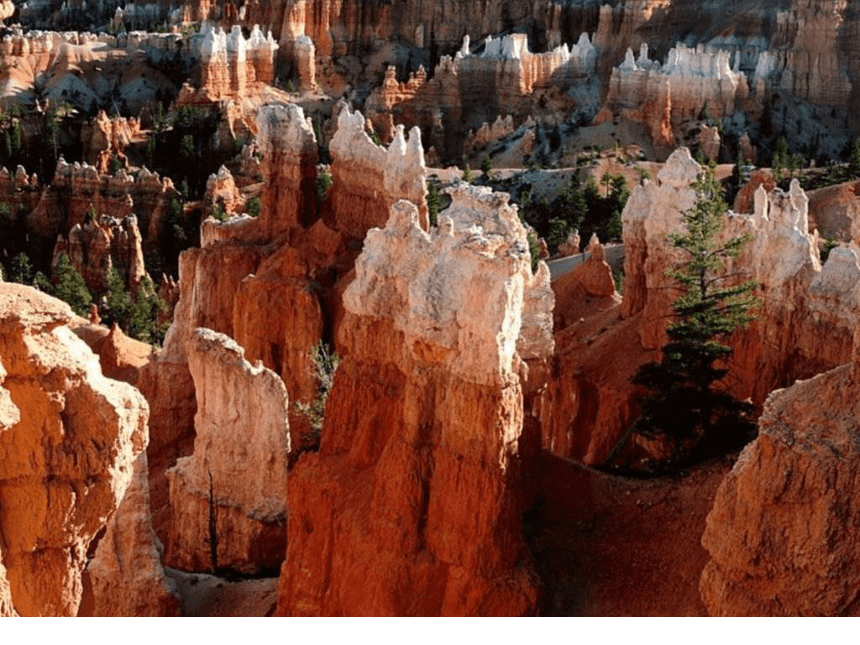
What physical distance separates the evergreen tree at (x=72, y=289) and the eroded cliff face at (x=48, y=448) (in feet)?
102

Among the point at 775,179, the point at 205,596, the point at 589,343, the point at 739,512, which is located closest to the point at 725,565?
the point at 739,512

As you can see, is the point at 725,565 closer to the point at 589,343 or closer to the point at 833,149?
the point at 589,343

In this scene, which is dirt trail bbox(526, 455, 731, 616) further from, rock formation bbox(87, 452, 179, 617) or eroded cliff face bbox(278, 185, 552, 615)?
rock formation bbox(87, 452, 179, 617)

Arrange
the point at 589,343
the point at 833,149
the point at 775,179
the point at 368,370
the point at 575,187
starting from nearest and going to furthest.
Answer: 1. the point at 368,370
2. the point at 589,343
3. the point at 775,179
4. the point at 575,187
5. the point at 833,149

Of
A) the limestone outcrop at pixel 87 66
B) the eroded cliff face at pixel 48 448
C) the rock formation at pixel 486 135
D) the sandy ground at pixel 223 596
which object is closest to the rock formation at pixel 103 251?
the limestone outcrop at pixel 87 66

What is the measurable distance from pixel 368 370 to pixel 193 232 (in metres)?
34.2

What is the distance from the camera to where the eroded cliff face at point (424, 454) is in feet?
45.8

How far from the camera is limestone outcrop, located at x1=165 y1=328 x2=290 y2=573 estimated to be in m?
18.4

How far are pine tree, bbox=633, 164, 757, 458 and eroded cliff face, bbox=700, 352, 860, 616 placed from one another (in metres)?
6.34

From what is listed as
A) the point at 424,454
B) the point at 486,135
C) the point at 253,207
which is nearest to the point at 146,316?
the point at 253,207

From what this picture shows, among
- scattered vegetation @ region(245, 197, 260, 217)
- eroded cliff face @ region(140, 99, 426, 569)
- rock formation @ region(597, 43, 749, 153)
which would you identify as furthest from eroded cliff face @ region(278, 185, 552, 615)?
rock formation @ region(597, 43, 749, 153)

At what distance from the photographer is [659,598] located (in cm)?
1427

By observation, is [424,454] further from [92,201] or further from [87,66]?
[87,66]

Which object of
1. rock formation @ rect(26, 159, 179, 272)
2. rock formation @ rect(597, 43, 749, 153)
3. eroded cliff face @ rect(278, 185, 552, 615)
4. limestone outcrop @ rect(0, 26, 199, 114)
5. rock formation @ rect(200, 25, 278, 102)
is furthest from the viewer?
limestone outcrop @ rect(0, 26, 199, 114)
